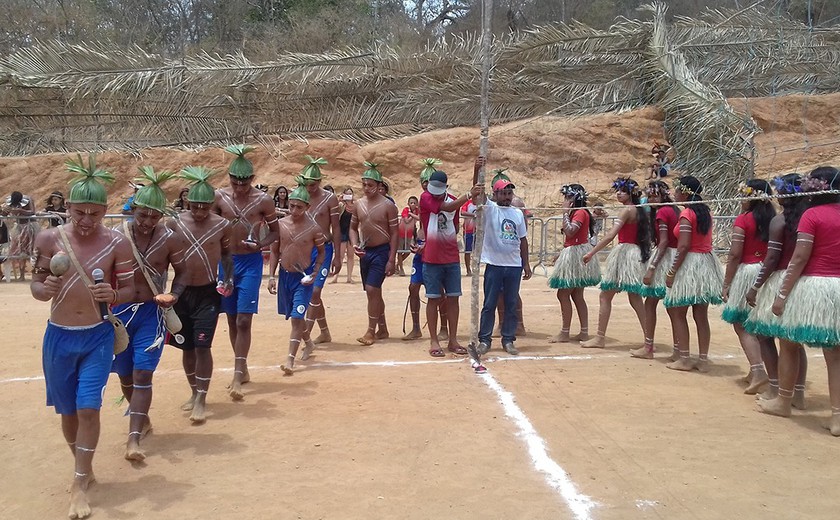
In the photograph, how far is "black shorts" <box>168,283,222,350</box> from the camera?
18.2ft

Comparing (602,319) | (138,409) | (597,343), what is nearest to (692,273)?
(602,319)

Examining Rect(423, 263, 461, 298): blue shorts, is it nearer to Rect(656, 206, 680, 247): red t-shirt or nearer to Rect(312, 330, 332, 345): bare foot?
Rect(312, 330, 332, 345): bare foot

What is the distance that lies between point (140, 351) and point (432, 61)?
52.6ft

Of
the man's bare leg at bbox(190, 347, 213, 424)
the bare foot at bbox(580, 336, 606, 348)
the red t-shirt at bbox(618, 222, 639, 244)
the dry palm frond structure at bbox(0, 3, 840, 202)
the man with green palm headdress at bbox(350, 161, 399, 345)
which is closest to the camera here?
the man's bare leg at bbox(190, 347, 213, 424)

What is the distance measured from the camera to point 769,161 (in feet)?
60.1

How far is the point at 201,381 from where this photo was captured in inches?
222

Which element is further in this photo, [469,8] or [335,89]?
[469,8]

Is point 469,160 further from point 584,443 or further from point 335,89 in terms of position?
point 584,443

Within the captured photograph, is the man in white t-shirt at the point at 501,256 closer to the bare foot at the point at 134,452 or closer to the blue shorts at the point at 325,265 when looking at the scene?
the blue shorts at the point at 325,265

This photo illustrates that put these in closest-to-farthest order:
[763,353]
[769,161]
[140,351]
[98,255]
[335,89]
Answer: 1. [98,255]
2. [140,351]
3. [763,353]
4. [769,161]
5. [335,89]

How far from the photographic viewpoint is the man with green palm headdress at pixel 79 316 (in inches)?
160

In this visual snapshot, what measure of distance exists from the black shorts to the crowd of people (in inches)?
0.7

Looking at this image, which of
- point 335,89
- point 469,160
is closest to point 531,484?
point 469,160

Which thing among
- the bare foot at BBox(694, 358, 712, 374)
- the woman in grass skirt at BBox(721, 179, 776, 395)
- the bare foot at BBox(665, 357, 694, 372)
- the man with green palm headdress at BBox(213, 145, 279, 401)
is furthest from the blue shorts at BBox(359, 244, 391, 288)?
the woman in grass skirt at BBox(721, 179, 776, 395)
